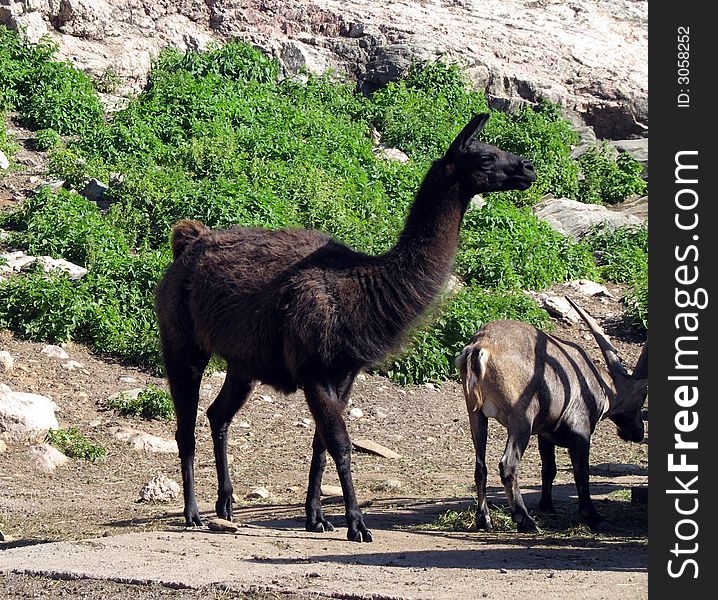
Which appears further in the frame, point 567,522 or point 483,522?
point 567,522

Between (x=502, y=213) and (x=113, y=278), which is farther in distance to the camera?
(x=502, y=213)

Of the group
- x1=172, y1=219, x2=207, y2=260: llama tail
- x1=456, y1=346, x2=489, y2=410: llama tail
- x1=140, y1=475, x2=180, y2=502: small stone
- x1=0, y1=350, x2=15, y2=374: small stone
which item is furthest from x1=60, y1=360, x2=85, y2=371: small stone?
x1=456, y1=346, x2=489, y2=410: llama tail

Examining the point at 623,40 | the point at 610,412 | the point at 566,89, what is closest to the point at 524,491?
the point at 610,412

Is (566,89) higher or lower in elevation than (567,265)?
higher

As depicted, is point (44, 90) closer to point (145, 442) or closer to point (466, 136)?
point (145, 442)

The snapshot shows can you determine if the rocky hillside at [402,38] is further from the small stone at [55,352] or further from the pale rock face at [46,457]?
the pale rock face at [46,457]

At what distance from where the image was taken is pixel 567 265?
1645 centimetres

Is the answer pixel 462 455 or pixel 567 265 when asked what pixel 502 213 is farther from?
pixel 462 455

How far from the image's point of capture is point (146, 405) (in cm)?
1151

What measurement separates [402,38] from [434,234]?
14.7m

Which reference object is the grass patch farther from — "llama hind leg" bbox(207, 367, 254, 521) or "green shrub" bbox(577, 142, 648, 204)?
"green shrub" bbox(577, 142, 648, 204)

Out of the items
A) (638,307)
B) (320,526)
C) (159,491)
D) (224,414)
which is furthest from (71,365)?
(638,307)

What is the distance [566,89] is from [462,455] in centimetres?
1251

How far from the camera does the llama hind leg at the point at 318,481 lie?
8.03 meters
